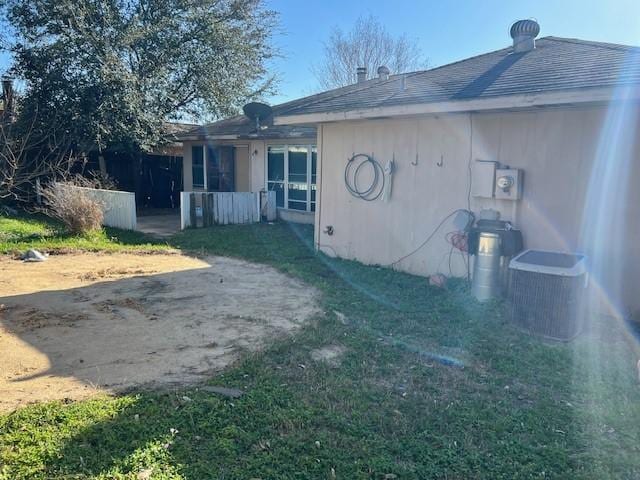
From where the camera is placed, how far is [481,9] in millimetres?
12102

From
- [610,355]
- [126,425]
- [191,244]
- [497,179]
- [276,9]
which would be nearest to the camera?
[126,425]

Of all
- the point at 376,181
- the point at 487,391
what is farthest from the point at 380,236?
the point at 487,391

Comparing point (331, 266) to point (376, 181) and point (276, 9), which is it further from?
point (276, 9)

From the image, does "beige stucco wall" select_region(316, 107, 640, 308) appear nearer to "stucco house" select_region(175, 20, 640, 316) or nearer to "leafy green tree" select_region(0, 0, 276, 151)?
"stucco house" select_region(175, 20, 640, 316)

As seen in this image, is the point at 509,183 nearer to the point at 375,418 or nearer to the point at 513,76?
the point at 513,76

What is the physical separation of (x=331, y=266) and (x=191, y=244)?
334cm

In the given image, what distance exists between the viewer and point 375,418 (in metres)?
3.00

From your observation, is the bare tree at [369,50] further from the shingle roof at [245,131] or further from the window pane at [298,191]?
the window pane at [298,191]

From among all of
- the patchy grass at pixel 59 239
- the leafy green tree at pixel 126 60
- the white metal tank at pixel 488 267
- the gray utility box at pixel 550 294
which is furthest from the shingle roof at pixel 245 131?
the gray utility box at pixel 550 294

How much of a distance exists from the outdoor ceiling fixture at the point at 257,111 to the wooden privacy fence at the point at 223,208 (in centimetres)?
207

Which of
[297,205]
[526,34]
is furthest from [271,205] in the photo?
[526,34]

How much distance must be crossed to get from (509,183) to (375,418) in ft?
12.0

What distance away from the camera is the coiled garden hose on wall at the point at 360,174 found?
7305 millimetres

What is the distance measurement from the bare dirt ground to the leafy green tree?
660 cm
